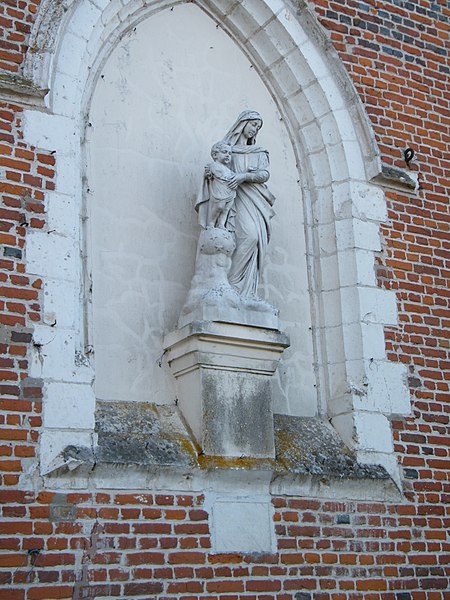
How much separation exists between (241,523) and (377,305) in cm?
188

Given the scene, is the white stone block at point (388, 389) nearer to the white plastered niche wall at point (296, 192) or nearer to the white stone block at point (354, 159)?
the white plastered niche wall at point (296, 192)

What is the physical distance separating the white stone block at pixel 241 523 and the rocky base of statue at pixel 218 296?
1.05 m

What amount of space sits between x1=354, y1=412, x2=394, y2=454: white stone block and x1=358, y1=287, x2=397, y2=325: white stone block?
66cm

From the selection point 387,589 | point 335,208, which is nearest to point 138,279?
point 335,208

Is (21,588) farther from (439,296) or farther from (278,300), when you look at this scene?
(439,296)

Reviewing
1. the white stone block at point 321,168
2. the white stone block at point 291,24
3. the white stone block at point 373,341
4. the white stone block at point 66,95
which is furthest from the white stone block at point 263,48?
the white stone block at point 373,341

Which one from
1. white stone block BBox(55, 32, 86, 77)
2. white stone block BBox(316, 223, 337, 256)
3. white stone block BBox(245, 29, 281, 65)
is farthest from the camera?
white stone block BBox(245, 29, 281, 65)

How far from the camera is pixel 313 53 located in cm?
686

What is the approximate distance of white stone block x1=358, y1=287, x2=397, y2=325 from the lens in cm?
641

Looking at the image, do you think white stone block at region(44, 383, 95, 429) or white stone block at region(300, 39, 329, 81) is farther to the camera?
white stone block at region(300, 39, 329, 81)

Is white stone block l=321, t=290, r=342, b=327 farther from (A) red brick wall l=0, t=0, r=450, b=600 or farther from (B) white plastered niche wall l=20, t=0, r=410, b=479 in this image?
(A) red brick wall l=0, t=0, r=450, b=600

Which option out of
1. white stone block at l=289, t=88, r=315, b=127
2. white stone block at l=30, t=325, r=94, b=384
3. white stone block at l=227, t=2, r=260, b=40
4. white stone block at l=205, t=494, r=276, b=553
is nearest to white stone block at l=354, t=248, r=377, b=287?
white stone block at l=289, t=88, r=315, b=127

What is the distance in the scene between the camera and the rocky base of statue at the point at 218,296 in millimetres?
5633

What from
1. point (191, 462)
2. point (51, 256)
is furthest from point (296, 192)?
point (191, 462)
